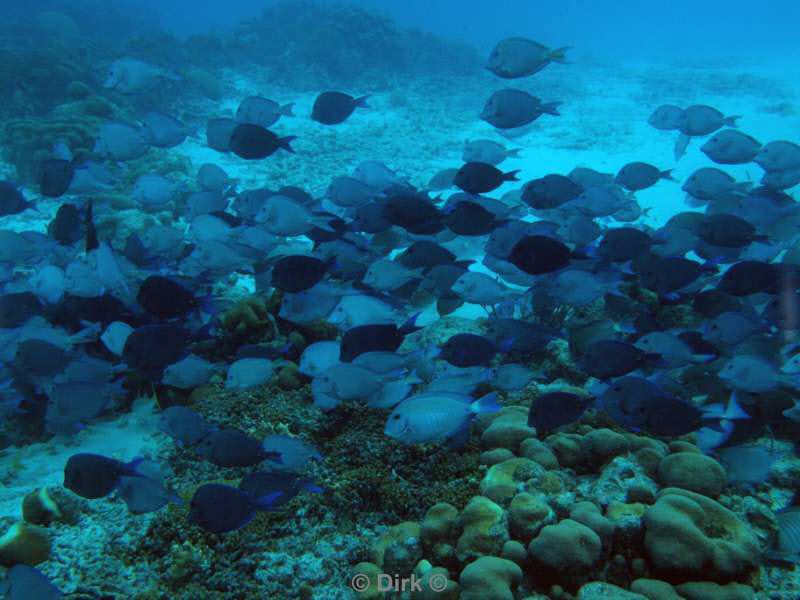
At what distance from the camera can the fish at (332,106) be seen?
19.1ft

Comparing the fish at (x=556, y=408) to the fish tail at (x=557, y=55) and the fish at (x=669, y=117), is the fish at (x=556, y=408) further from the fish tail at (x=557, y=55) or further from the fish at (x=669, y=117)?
the fish at (x=669, y=117)

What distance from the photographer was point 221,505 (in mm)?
2854

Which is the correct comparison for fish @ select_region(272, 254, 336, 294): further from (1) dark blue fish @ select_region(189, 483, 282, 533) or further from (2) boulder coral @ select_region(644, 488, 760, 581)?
(2) boulder coral @ select_region(644, 488, 760, 581)

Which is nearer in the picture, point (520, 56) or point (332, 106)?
point (520, 56)

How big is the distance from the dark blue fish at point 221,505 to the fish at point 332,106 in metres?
4.38

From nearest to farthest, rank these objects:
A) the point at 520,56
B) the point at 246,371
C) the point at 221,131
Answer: the point at 246,371, the point at 520,56, the point at 221,131

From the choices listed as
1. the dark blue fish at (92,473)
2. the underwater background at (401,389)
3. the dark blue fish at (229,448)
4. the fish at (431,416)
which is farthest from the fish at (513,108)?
the dark blue fish at (92,473)

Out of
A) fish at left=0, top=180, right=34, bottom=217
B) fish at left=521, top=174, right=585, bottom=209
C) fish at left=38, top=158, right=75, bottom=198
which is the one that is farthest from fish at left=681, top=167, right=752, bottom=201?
fish at left=0, top=180, right=34, bottom=217

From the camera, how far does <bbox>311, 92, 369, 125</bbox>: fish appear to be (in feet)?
19.1

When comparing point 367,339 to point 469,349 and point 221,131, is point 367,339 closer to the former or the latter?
point 469,349

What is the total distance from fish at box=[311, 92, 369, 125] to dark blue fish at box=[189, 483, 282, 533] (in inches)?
173

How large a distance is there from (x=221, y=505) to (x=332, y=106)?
462cm

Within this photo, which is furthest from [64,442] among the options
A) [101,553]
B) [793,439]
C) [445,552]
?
[793,439]

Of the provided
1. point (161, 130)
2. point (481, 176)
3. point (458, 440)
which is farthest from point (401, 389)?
point (161, 130)
